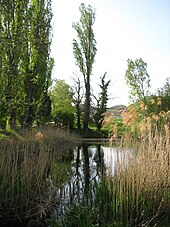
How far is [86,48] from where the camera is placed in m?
26.8

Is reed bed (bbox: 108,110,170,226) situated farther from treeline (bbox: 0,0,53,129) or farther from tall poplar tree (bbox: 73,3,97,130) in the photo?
tall poplar tree (bbox: 73,3,97,130)

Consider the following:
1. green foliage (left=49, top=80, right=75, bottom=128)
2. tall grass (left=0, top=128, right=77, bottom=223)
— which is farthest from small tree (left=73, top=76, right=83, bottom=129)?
tall grass (left=0, top=128, right=77, bottom=223)

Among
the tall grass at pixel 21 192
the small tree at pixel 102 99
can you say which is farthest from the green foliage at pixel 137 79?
the tall grass at pixel 21 192

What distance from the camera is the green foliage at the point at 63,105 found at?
81.4ft

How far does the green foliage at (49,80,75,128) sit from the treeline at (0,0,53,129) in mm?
5398

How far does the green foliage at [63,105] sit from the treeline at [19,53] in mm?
5398

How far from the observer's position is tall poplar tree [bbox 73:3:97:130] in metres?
26.8

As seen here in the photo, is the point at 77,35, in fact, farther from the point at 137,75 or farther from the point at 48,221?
the point at 48,221

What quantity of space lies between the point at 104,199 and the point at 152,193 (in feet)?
2.16

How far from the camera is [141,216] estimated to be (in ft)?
12.0

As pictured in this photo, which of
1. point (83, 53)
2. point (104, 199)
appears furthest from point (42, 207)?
point (83, 53)

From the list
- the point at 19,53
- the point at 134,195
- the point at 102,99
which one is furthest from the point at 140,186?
the point at 102,99

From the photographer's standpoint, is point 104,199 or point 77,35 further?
point 77,35

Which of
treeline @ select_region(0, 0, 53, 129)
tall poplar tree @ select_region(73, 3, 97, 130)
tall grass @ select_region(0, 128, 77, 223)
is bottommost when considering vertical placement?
tall grass @ select_region(0, 128, 77, 223)
